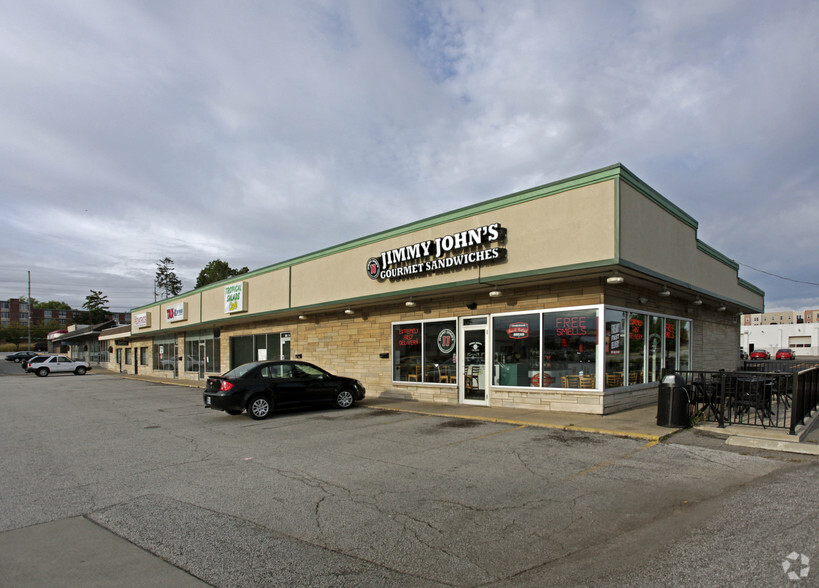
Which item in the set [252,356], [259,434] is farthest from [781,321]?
[259,434]

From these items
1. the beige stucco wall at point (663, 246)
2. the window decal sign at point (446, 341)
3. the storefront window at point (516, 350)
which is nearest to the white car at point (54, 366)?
the window decal sign at point (446, 341)

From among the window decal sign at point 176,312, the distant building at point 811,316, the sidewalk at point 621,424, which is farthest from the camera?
the distant building at point 811,316

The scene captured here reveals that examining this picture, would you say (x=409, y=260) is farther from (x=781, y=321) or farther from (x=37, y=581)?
(x=781, y=321)

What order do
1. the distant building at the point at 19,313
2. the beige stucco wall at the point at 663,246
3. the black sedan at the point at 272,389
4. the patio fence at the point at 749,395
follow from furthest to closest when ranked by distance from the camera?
1. the distant building at the point at 19,313
2. the black sedan at the point at 272,389
3. the beige stucco wall at the point at 663,246
4. the patio fence at the point at 749,395

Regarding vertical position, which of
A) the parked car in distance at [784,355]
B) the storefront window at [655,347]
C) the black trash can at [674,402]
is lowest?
the parked car in distance at [784,355]

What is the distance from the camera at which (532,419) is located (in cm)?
1112

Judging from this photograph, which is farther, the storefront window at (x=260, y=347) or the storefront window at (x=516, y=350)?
the storefront window at (x=260, y=347)

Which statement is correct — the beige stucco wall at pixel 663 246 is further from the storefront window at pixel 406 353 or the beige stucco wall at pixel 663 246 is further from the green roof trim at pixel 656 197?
the storefront window at pixel 406 353

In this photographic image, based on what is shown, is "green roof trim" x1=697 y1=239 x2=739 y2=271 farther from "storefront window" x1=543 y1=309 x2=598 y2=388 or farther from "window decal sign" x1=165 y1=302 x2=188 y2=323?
"window decal sign" x1=165 y1=302 x2=188 y2=323

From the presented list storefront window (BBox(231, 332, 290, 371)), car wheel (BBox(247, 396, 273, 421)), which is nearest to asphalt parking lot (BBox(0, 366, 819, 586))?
car wheel (BBox(247, 396, 273, 421))

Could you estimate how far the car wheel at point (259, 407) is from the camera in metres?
12.7

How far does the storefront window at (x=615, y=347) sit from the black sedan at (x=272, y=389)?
7.16 metres

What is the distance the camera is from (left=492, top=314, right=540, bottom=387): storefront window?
1270 cm

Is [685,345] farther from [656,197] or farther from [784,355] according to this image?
[784,355]
